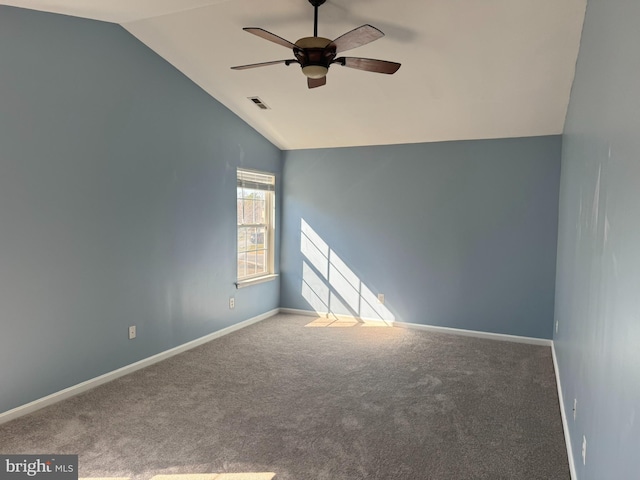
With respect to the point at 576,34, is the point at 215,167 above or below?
below

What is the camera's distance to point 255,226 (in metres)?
5.48

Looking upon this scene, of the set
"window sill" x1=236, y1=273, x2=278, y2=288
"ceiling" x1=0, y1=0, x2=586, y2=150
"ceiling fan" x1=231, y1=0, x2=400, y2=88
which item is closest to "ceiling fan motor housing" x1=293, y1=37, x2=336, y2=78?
"ceiling fan" x1=231, y1=0, x2=400, y2=88

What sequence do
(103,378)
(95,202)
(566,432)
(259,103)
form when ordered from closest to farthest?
(566,432), (95,202), (103,378), (259,103)

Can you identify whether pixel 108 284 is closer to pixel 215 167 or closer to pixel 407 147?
pixel 215 167

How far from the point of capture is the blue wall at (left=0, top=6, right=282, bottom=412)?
2752 mm

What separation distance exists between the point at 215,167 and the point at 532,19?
126 inches

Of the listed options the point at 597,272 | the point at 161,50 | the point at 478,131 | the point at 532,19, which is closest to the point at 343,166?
the point at 478,131

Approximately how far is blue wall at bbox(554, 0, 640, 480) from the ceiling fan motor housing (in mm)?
1416

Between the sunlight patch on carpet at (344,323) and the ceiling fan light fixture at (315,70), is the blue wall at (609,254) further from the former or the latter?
the sunlight patch on carpet at (344,323)

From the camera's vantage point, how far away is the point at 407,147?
5082 millimetres

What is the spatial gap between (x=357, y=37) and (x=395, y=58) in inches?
43.9

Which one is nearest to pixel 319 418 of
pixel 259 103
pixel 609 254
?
pixel 609 254

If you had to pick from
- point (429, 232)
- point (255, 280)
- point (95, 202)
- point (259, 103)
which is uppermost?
point (259, 103)

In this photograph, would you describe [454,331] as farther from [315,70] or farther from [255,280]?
[315,70]
